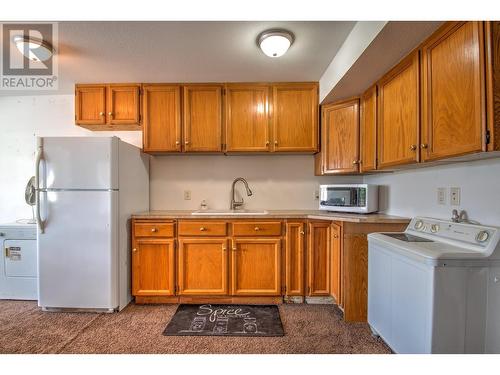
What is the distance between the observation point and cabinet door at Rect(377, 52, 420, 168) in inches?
60.9

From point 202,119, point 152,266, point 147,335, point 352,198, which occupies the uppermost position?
point 202,119

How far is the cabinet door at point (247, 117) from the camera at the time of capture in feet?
8.20

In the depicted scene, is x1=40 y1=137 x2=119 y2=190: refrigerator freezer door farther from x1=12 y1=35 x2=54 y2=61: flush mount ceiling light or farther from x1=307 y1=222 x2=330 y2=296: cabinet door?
x1=307 y1=222 x2=330 y2=296: cabinet door

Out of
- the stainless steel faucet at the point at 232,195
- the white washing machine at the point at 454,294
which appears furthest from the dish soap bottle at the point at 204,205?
the white washing machine at the point at 454,294

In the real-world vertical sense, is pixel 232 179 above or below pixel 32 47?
below

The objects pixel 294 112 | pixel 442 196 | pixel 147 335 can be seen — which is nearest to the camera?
pixel 442 196

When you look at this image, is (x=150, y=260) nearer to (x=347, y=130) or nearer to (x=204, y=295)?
(x=204, y=295)

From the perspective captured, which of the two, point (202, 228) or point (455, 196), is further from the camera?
point (202, 228)

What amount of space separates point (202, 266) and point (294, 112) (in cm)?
182

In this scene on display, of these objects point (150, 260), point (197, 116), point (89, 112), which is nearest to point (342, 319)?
point (150, 260)

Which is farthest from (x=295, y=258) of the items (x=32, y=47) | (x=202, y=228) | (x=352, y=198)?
(x=32, y=47)

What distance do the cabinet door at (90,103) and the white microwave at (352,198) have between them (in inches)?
99.7

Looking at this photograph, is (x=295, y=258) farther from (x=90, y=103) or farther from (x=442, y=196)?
(x=90, y=103)

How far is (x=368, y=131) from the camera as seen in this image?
2.13m
